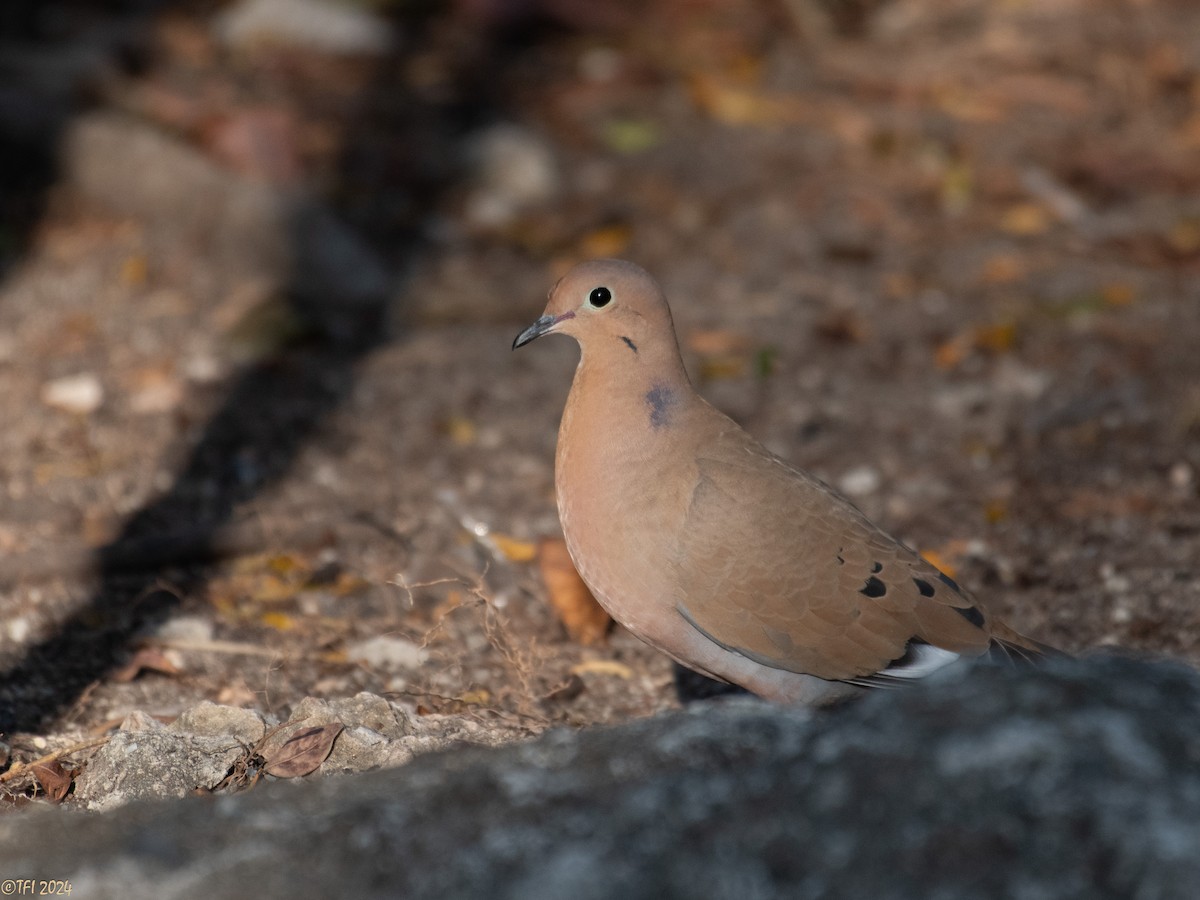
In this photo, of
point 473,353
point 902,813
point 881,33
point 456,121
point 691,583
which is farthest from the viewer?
point 881,33

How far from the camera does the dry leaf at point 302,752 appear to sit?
2.97 m

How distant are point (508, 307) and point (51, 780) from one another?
3.18 metres

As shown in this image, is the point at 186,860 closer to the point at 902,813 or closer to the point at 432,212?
the point at 902,813

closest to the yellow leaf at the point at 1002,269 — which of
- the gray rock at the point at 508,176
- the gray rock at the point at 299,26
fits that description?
the gray rock at the point at 508,176

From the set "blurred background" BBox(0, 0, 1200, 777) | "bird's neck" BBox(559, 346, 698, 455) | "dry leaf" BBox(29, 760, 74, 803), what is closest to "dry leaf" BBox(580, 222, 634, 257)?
"blurred background" BBox(0, 0, 1200, 777)

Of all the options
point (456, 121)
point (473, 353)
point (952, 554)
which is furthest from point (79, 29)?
point (952, 554)

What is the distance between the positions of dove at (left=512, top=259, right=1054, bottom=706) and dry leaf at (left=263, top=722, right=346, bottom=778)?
65cm

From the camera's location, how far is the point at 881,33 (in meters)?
7.88

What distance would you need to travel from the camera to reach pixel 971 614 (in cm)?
314

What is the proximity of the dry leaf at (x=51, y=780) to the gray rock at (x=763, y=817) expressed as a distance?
2.04 ft

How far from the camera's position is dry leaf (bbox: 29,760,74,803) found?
9.72 ft

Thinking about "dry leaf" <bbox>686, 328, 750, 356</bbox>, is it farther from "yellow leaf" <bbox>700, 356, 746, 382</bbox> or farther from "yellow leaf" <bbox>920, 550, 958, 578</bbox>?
"yellow leaf" <bbox>920, 550, 958, 578</bbox>

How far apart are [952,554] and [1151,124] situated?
3.47 metres

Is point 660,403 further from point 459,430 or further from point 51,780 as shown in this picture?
point 459,430
